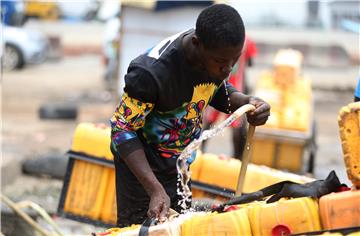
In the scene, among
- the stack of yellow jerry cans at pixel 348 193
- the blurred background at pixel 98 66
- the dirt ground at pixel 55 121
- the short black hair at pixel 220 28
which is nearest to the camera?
the stack of yellow jerry cans at pixel 348 193

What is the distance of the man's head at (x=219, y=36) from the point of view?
298cm

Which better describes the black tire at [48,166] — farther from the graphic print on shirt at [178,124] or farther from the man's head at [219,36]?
the man's head at [219,36]

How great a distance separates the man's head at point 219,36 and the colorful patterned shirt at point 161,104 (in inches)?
7.7

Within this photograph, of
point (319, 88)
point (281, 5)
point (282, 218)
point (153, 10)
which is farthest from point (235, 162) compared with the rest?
point (281, 5)

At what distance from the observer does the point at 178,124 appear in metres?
3.46

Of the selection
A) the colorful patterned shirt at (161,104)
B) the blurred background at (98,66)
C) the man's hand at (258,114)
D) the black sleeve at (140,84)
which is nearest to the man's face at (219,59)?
the colorful patterned shirt at (161,104)

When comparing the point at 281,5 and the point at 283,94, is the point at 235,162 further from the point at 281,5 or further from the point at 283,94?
the point at 281,5

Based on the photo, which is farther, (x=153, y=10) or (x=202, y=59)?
(x=153, y=10)

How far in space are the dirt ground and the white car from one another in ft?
0.98

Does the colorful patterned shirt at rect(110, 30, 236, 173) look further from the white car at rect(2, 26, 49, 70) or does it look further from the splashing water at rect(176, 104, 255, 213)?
the white car at rect(2, 26, 49, 70)

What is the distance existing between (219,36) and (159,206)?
0.79 metres

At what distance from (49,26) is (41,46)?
6.90 meters

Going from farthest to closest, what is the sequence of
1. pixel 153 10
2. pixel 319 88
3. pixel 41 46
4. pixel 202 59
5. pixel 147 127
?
1. pixel 41 46
2. pixel 319 88
3. pixel 153 10
4. pixel 147 127
5. pixel 202 59

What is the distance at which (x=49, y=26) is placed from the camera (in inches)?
1062
